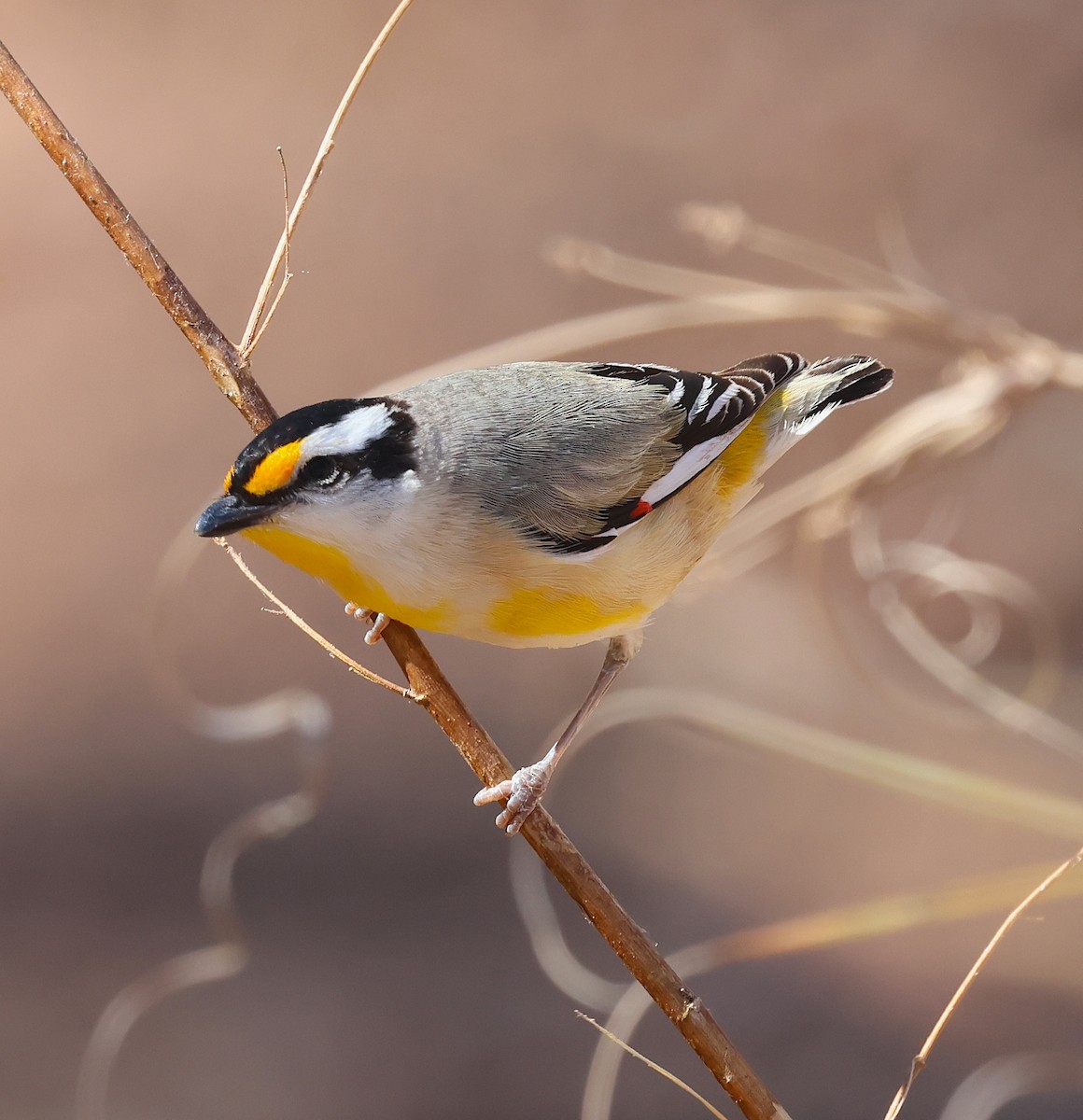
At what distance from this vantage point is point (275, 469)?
74 centimetres

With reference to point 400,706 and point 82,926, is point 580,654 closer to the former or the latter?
point 400,706

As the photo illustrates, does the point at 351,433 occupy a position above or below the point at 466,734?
above

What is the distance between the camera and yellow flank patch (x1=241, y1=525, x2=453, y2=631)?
2.57 feet

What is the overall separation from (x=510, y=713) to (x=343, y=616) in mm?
370

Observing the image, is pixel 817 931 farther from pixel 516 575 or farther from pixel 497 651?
pixel 497 651

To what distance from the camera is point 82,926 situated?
2018mm

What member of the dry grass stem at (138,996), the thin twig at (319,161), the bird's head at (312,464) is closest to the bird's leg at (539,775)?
the bird's head at (312,464)

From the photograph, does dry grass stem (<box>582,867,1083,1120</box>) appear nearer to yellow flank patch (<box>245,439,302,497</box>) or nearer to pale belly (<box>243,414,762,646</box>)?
pale belly (<box>243,414,762,646</box>)

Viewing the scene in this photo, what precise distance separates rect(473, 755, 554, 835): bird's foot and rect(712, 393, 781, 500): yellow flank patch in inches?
11.3

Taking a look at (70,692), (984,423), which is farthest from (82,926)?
(984,423)

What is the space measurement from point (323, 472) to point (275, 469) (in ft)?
0.15

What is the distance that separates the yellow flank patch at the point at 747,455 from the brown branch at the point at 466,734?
1.22 ft

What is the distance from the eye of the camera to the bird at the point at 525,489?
782 mm

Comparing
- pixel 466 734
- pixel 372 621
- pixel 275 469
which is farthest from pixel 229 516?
pixel 372 621
